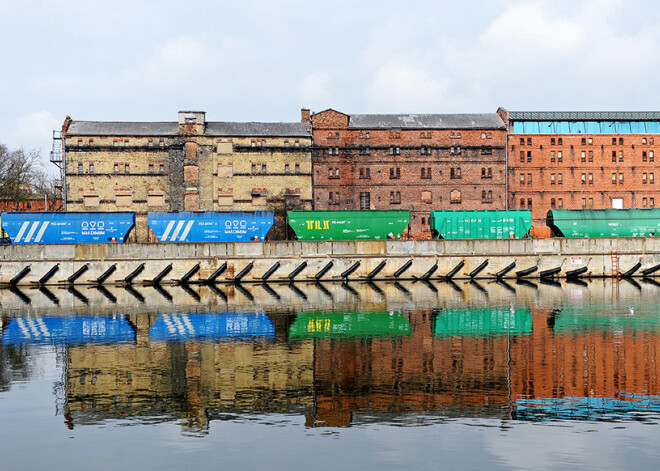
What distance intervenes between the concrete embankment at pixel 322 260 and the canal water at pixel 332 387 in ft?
40.1

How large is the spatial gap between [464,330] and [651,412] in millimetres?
12937

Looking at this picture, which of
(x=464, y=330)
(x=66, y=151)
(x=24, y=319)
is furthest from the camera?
(x=66, y=151)

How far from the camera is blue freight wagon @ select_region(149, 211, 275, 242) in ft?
176

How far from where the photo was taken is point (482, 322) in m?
31.4

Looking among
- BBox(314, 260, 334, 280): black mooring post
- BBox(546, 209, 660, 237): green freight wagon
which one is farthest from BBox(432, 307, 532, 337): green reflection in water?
BBox(546, 209, 660, 237): green freight wagon

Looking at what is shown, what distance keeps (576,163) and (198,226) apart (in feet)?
144

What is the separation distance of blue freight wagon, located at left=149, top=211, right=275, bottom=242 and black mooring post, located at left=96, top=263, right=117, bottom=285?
19.0 ft

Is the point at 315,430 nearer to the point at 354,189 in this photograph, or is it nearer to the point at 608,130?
the point at 354,189

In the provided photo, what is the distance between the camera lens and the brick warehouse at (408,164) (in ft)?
250

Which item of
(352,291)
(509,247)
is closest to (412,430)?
(352,291)

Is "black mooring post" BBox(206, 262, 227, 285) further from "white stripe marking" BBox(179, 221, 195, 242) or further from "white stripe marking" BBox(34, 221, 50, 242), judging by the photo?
"white stripe marking" BBox(34, 221, 50, 242)

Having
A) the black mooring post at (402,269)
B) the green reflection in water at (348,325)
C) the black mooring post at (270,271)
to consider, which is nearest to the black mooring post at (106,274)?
the black mooring post at (270,271)

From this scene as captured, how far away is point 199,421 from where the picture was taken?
1642cm

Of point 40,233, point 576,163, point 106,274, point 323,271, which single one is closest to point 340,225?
point 323,271
